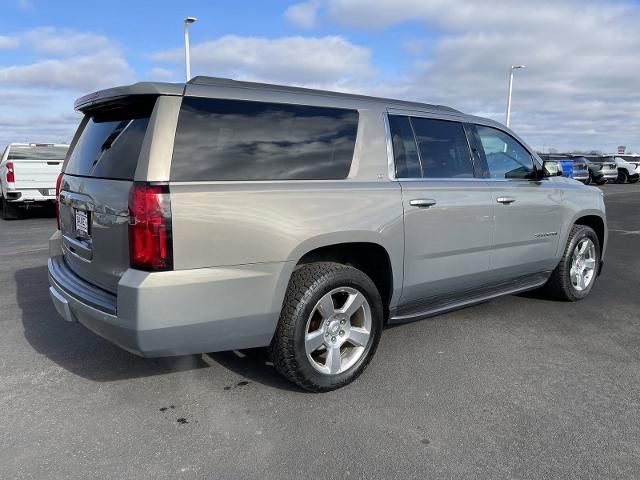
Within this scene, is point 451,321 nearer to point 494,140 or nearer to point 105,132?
point 494,140

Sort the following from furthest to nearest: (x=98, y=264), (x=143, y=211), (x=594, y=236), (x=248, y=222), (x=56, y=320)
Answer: (x=594, y=236), (x=56, y=320), (x=98, y=264), (x=248, y=222), (x=143, y=211)

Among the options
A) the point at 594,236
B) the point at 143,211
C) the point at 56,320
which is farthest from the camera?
the point at 594,236

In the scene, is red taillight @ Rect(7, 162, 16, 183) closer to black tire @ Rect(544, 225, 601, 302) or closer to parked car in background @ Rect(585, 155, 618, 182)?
black tire @ Rect(544, 225, 601, 302)

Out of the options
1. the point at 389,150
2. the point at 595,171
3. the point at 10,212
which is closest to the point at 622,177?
the point at 595,171

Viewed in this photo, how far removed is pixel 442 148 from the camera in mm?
4051

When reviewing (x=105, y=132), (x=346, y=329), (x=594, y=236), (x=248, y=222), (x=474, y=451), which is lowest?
(x=474, y=451)

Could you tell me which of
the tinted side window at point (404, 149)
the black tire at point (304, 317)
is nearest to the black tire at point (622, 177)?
the tinted side window at point (404, 149)

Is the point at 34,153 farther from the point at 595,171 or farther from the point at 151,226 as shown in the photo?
the point at 595,171

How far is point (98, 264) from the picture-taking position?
9.86 feet

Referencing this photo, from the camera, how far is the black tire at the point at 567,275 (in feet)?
16.8

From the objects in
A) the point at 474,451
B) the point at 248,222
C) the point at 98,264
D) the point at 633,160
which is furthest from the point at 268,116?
the point at 633,160

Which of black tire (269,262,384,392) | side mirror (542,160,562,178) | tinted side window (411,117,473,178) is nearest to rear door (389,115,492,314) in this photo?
tinted side window (411,117,473,178)

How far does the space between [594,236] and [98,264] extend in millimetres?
4841

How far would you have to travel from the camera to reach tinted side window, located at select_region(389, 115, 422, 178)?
11.9 feet
